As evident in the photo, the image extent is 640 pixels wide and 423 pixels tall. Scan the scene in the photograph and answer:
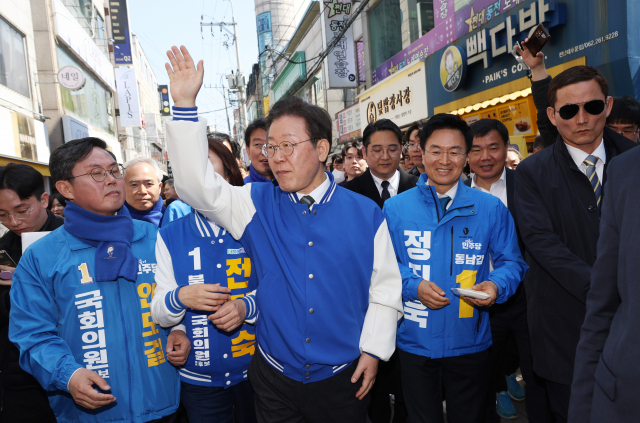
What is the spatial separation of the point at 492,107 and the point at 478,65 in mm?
1628

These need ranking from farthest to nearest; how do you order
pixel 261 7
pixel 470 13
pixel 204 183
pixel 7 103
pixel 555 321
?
pixel 261 7
pixel 7 103
pixel 470 13
pixel 555 321
pixel 204 183

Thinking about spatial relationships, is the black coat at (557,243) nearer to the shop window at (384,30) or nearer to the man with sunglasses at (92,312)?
the man with sunglasses at (92,312)

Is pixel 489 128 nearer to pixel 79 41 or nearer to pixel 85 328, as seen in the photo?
pixel 85 328

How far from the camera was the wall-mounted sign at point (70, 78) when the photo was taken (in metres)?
15.0

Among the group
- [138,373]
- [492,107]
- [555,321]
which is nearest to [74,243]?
[138,373]

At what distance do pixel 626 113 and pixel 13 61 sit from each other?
15.8 meters

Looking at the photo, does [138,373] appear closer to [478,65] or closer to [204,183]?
[204,183]

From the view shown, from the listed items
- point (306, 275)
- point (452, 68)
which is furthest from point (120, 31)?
point (306, 275)

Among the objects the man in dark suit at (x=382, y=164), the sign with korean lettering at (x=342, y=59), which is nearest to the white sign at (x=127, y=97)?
the sign with korean lettering at (x=342, y=59)

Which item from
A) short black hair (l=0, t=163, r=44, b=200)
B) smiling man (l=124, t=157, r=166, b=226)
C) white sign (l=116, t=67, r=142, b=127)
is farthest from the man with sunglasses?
white sign (l=116, t=67, r=142, b=127)

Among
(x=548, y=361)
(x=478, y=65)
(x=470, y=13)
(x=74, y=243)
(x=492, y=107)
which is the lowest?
(x=548, y=361)

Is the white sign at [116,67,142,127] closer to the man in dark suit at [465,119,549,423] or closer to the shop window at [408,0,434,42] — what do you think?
the shop window at [408,0,434,42]

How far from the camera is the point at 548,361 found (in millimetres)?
2355

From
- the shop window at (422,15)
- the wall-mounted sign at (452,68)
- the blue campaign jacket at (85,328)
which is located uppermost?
the shop window at (422,15)
